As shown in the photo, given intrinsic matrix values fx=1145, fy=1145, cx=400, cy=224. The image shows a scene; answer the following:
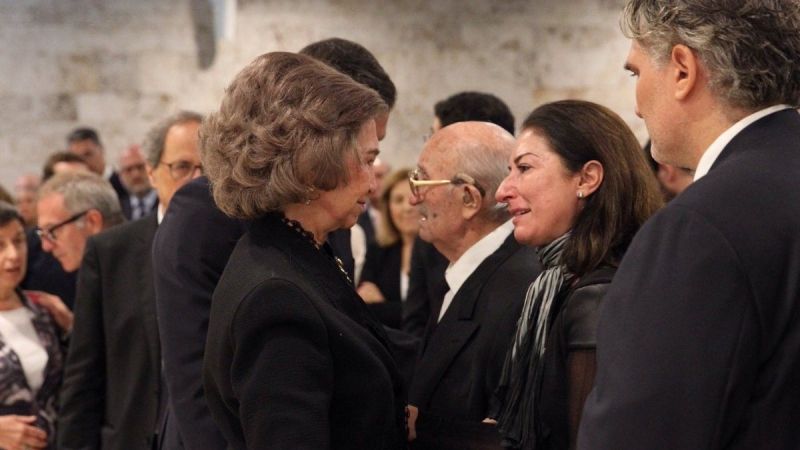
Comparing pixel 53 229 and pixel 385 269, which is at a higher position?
pixel 53 229

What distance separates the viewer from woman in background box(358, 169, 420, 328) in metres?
6.23

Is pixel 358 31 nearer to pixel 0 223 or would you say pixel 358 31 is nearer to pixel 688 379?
pixel 0 223

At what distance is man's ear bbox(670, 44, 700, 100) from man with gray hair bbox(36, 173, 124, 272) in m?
3.34

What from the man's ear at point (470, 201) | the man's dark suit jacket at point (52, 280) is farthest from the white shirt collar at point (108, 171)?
the man's ear at point (470, 201)

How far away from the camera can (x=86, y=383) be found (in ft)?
12.0

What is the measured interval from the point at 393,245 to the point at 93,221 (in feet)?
7.44

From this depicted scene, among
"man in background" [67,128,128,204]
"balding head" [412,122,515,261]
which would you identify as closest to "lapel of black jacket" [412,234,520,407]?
"balding head" [412,122,515,261]

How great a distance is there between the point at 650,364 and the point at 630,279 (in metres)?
0.13

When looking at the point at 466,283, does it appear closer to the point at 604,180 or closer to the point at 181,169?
the point at 604,180

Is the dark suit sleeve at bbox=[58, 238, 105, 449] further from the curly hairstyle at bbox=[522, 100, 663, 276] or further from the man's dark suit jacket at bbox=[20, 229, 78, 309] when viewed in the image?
the curly hairstyle at bbox=[522, 100, 663, 276]

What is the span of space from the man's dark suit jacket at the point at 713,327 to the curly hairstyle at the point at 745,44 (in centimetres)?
14

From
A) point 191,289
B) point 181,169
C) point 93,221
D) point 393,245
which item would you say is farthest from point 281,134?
point 393,245

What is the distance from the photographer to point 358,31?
363 inches

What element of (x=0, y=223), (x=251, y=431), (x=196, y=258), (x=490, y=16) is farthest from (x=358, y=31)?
(x=251, y=431)
